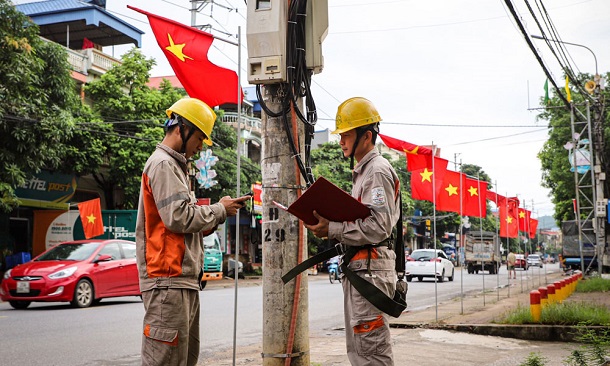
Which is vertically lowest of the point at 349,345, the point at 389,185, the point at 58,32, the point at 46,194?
the point at 349,345

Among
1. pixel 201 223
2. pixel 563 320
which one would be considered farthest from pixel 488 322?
pixel 201 223

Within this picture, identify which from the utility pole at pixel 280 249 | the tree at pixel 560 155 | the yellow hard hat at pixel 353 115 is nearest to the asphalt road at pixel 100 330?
the utility pole at pixel 280 249

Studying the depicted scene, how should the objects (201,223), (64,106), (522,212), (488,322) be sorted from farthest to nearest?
1. (522,212)
2. (64,106)
3. (488,322)
4. (201,223)

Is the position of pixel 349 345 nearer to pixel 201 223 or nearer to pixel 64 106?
pixel 201 223

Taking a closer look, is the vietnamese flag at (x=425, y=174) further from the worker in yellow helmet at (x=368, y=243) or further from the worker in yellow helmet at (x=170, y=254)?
the worker in yellow helmet at (x=170, y=254)

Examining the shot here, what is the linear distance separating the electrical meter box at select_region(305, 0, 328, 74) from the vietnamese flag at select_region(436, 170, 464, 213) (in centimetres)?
1042

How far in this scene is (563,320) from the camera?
28.5 ft

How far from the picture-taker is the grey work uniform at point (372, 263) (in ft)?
11.4

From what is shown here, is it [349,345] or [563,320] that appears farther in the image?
[563,320]


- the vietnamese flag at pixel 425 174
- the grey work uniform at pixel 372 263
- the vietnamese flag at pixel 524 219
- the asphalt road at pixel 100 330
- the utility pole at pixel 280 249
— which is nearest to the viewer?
the grey work uniform at pixel 372 263

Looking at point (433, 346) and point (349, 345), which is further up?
point (349, 345)

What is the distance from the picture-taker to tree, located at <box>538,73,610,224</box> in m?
40.2

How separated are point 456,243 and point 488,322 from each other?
256ft

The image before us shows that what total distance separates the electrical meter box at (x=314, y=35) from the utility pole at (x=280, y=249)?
0.42m
